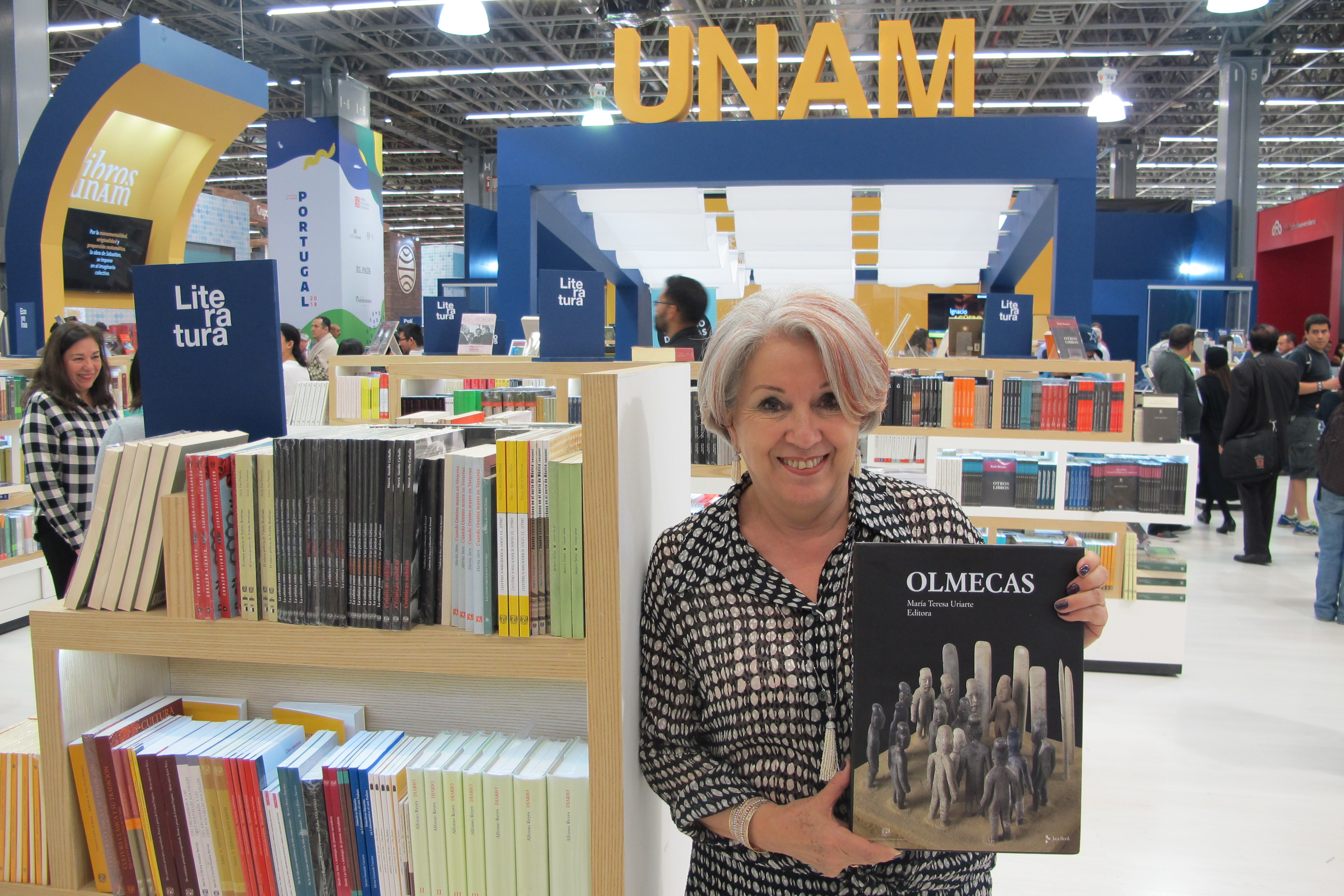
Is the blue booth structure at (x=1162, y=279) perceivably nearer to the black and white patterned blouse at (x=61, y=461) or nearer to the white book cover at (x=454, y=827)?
the black and white patterned blouse at (x=61, y=461)

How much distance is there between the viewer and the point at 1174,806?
323 centimetres

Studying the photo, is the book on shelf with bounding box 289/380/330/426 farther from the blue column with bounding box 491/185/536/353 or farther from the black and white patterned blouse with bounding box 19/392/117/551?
the black and white patterned blouse with bounding box 19/392/117/551

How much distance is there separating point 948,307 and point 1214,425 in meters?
2.69

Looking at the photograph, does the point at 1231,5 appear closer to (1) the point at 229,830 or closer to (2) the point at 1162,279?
(1) the point at 229,830

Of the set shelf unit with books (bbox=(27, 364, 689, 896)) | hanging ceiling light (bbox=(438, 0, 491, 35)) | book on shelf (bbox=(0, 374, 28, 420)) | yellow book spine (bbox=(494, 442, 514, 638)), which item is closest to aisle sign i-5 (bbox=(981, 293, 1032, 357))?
shelf unit with books (bbox=(27, 364, 689, 896))

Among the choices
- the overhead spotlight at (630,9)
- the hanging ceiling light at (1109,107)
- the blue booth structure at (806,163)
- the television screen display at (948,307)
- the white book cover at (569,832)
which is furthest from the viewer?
the hanging ceiling light at (1109,107)

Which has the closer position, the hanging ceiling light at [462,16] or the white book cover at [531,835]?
the white book cover at [531,835]

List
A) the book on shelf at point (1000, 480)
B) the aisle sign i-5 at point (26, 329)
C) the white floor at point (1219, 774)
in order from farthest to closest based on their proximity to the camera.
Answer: the aisle sign i-5 at point (26, 329) < the book on shelf at point (1000, 480) < the white floor at point (1219, 774)

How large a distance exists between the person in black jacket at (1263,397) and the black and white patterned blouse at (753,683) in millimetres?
6437

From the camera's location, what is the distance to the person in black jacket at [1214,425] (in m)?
8.12

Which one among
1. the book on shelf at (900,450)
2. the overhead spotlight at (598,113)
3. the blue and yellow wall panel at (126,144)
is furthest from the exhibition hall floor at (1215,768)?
the overhead spotlight at (598,113)

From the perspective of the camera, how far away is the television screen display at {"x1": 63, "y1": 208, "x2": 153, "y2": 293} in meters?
6.80

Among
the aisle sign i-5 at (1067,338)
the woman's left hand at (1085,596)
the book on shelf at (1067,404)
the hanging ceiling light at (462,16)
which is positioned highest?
Result: the hanging ceiling light at (462,16)

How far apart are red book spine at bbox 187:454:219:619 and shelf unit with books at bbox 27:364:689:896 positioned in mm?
52
